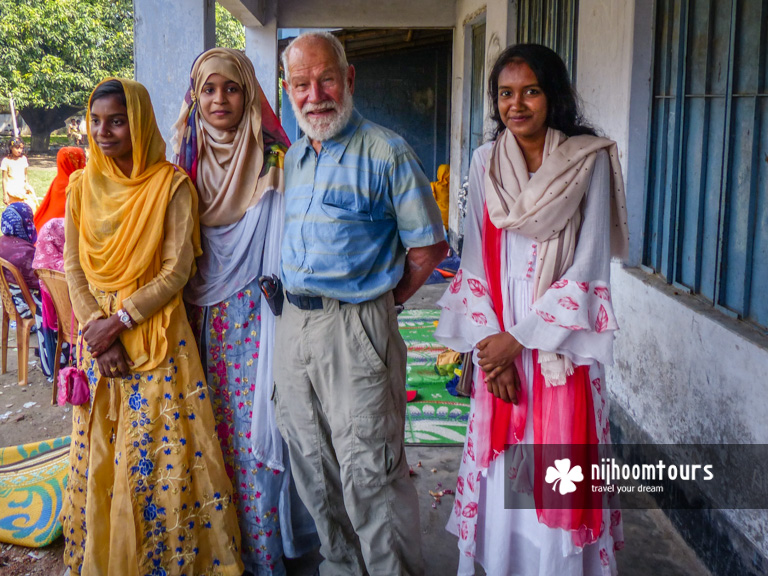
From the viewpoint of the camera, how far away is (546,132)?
2.17 meters

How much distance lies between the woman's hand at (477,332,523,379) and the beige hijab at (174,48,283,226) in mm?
954

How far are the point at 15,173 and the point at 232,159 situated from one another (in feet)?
31.6

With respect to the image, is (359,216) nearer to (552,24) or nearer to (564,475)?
(564,475)

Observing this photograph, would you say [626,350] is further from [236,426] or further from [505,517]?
[236,426]

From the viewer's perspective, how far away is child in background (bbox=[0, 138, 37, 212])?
10383 millimetres

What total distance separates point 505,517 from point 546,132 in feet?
4.09

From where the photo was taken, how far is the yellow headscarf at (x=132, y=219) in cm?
241

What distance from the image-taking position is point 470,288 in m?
2.27

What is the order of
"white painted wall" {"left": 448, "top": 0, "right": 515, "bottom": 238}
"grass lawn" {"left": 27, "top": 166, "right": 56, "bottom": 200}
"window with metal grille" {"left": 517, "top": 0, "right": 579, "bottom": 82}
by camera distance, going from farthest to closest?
"grass lawn" {"left": 27, "top": 166, "right": 56, "bottom": 200} < "white painted wall" {"left": 448, "top": 0, "right": 515, "bottom": 238} < "window with metal grille" {"left": 517, "top": 0, "right": 579, "bottom": 82}

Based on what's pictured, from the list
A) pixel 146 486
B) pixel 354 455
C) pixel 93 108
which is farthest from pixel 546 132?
pixel 146 486

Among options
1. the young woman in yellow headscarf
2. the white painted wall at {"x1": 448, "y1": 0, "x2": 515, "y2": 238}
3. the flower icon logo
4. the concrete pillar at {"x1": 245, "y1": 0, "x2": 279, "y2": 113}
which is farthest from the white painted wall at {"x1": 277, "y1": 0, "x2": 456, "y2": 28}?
the flower icon logo

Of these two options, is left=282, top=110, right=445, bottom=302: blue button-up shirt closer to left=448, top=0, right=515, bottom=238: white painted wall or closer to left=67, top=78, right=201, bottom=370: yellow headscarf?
left=67, top=78, right=201, bottom=370: yellow headscarf

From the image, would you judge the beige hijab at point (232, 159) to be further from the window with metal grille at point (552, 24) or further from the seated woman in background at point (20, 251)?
the seated woman in background at point (20, 251)

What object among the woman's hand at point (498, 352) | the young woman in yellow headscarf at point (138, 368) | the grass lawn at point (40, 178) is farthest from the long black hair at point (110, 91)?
the grass lawn at point (40, 178)
